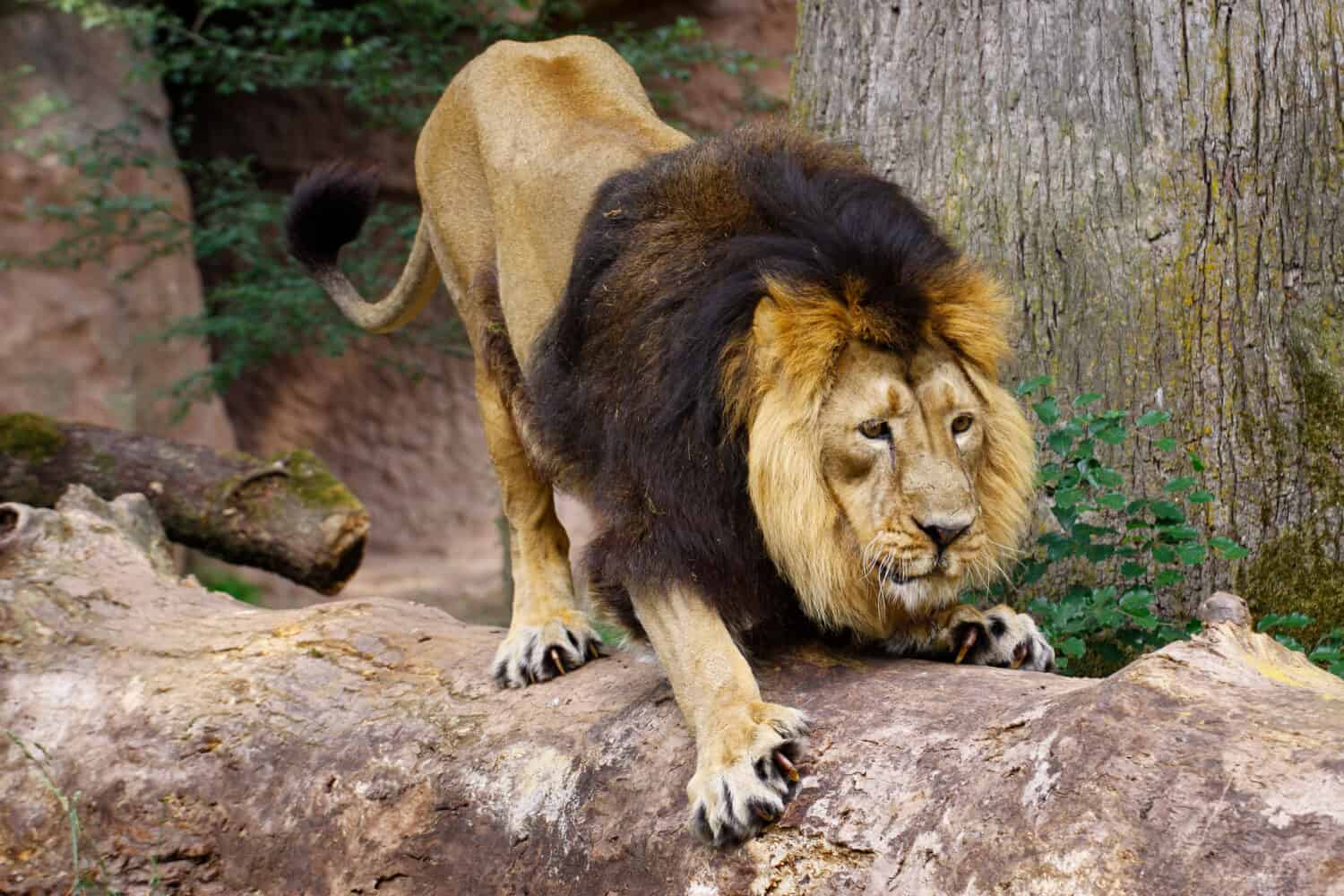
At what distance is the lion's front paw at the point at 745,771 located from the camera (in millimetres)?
2473

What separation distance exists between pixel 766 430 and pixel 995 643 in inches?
29.2

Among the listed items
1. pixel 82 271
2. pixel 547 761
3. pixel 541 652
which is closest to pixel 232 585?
pixel 82 271

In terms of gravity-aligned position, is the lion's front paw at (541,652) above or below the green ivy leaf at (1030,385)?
below

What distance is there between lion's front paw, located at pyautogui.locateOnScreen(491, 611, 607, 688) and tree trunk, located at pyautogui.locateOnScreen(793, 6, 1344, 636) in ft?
4.76

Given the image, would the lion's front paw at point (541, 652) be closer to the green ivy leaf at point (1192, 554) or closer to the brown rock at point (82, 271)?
the green ivy leaf at point (1192, 554)

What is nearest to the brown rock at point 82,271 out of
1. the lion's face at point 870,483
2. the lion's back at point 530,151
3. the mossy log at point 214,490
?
the mossy log at point 214,490

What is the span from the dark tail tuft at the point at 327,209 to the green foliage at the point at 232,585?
14.8 feet

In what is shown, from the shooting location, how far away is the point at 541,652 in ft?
11.1

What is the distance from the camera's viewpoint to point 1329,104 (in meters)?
3.71

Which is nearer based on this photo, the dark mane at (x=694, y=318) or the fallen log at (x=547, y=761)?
the fallen log at (x=547, y=761)

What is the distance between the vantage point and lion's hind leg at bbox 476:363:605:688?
3.39m

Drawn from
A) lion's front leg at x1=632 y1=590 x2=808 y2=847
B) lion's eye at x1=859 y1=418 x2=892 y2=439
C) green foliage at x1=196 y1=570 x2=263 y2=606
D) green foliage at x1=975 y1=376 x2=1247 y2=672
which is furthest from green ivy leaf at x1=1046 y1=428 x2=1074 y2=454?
green foliage at x1=196 y1=570 x2=263 y2=606

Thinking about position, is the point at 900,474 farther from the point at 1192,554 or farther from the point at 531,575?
the point at 531,575

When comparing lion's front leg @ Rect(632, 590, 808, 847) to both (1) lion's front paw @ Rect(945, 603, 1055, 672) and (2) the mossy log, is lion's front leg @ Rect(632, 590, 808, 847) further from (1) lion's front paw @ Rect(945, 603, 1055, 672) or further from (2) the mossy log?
(2) the mossy log
